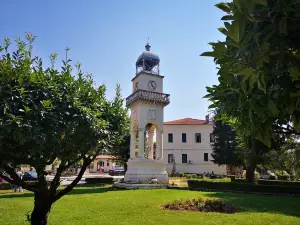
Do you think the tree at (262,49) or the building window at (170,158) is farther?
the building window at (170,158)

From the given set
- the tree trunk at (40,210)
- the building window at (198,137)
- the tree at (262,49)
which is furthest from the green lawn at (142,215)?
the building window at (198,137)

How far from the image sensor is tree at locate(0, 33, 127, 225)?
5.69m

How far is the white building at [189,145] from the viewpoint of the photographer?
180 feet

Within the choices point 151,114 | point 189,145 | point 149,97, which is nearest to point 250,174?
point 151,114

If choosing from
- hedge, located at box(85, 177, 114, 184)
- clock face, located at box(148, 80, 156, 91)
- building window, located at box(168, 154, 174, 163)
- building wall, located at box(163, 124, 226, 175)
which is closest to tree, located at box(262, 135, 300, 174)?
clock face, located at box(148, 80, 156, 91)

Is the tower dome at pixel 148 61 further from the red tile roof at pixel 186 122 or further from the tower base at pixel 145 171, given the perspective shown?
the red tile roof at pixel 186 122

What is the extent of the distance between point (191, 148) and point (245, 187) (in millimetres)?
32562

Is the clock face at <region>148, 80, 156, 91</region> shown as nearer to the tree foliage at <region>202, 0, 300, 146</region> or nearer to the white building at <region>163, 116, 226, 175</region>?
the tree foliage at <region>202, 0, 300, 146</region>

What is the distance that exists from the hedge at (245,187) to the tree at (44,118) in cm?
1830

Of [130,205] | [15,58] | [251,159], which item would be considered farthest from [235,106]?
[251,159]

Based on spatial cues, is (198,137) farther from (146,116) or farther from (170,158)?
(146,116)

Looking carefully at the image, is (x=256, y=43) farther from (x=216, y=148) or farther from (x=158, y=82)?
(x=216, y=148)

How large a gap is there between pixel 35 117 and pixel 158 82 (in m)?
24.8

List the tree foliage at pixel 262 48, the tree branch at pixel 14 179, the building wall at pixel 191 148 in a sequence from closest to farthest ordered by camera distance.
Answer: the tree foliage at pixel 262 48, the tree branch at pixel 14 179, the building wall at pixel 191 148
